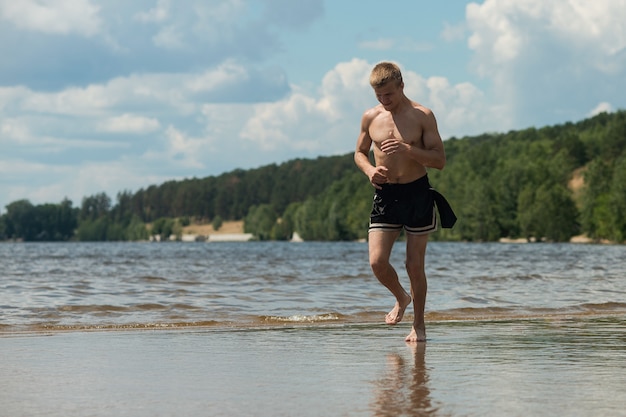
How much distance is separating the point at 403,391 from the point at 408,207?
9.83ft

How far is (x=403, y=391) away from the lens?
217 inches

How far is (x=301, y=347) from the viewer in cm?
800

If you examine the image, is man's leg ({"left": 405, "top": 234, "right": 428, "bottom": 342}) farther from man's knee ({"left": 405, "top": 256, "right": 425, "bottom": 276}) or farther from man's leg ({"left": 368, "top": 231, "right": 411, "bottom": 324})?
man's leg ({"left": 368, "top": 231, "right": 411, "bottom": 324})

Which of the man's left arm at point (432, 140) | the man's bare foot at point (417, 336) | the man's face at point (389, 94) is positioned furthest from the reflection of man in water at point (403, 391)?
the man's face at point (389, 94)

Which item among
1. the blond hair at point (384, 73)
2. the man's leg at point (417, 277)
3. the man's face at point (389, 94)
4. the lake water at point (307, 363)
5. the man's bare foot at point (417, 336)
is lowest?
the lake water at point (307, 363)

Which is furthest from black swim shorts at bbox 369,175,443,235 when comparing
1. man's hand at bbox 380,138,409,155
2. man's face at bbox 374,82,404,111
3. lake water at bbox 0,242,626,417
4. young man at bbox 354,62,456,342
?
lake water at bbox 0,242,626,417

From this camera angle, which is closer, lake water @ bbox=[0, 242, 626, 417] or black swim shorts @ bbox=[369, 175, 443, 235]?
lake water @ bbox=[0, 242, 626, 417]

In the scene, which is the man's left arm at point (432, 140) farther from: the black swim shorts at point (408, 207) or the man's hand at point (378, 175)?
the man's hand at point (378, 175)

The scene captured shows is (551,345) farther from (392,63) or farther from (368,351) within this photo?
(392,63)

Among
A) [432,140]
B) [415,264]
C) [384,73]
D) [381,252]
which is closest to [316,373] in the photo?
[381,252]

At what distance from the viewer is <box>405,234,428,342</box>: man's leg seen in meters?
8.42

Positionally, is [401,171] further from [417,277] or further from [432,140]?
[417,277]

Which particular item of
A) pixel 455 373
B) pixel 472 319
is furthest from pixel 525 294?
pixel 455 373

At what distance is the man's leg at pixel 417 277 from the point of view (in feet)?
27.6
